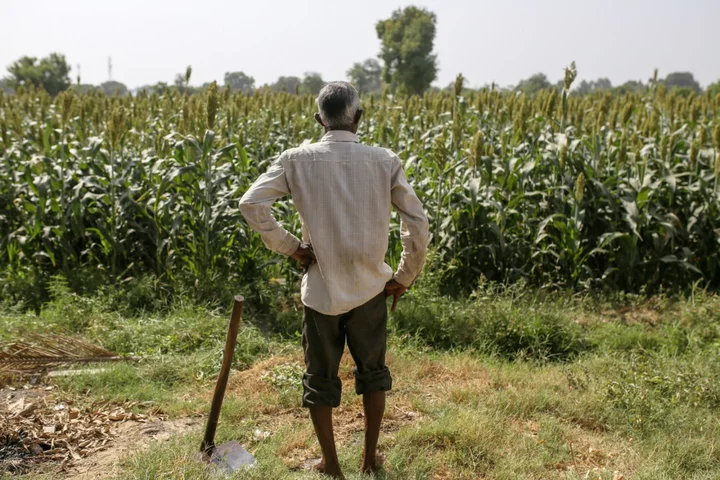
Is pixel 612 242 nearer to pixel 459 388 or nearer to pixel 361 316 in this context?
pixel 459 388

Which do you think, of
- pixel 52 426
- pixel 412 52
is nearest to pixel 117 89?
pixel 52 426

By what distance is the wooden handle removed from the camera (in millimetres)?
3268

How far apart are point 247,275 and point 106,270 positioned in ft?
4.62

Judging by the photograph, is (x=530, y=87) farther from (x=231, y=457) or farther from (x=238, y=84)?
(x=231, y=457)

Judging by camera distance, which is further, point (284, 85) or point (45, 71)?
point (45, 71)

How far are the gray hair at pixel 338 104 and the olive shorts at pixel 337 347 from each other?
2.73ft

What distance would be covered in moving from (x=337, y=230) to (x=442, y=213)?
3704mm

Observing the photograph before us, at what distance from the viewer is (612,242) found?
21.4 ft

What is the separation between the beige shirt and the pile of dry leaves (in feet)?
5.20

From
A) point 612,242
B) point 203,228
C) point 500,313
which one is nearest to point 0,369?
point 203,228

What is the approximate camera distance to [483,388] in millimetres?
4289

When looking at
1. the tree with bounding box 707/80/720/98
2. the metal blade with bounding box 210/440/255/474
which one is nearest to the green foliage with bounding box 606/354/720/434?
the metal blade with bounding box 210/440/255/474

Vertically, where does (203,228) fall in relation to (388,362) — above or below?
above

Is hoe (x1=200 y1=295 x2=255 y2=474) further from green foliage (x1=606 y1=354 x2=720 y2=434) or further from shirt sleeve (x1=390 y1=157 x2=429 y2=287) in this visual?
green foliage (x1=606 y1=354 x2=720 y2=434)
